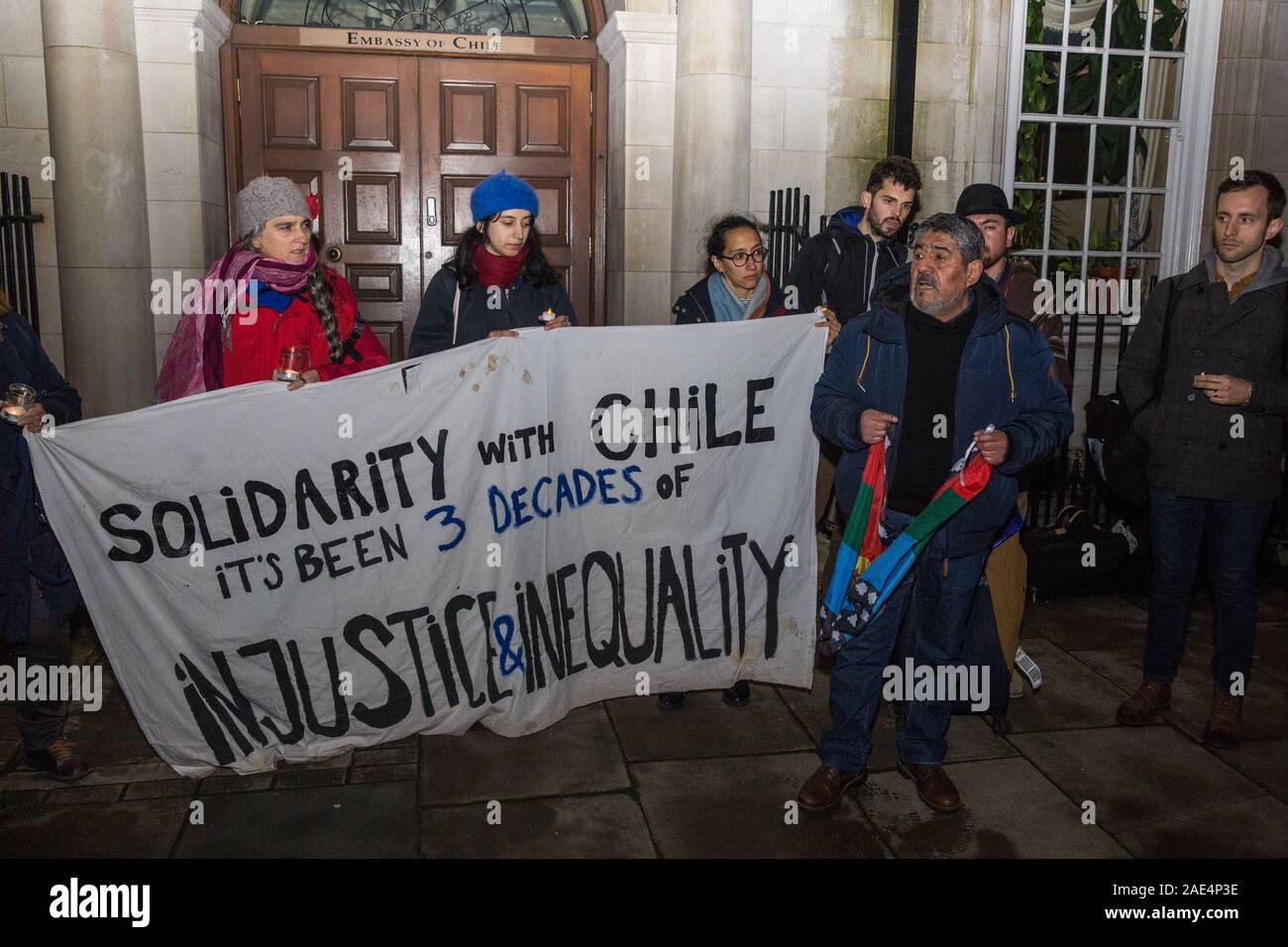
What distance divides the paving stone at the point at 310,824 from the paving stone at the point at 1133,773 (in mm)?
2339

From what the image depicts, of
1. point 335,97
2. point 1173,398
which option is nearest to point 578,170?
point 335,97

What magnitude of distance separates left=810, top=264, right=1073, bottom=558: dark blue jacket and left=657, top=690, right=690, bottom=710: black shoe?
1.32 meters

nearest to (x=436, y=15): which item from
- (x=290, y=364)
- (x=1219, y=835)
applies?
(x=290, y=364)

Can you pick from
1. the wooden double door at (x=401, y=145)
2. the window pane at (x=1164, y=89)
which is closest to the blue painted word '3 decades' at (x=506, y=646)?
the wooden double door at (x=401, y=145)

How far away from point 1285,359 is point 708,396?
2181mm

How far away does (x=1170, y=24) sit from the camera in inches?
338

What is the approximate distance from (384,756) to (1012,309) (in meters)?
2.99

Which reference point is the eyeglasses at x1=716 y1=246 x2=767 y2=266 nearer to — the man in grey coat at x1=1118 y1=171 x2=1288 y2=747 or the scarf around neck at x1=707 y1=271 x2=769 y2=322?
the scarf around neck at x1=707 y1=271 x2=769 y2=322

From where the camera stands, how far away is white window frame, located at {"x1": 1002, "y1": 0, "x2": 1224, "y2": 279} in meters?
8.45

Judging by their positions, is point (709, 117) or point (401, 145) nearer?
point (709, 117)

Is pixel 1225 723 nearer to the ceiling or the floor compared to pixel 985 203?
nearer to the floor

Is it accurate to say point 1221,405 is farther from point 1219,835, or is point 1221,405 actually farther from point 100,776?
point 100,776

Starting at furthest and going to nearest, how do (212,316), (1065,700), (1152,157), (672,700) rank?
1. (1152,157)
2. (1065,700)
3. (672,700)
4. (212,316)
